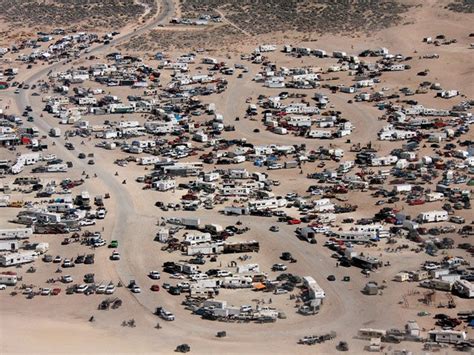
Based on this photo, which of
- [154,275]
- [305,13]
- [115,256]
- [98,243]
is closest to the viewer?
[154,275]

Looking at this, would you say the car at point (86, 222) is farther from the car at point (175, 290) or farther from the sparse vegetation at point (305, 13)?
the sparse vegetation at point (305, 13)

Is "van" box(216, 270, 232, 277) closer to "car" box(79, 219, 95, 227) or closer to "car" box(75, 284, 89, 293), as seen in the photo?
"car" box(75, 284, 89, 293)

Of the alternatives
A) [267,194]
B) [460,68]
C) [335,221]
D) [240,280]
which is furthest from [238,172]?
[460,68]

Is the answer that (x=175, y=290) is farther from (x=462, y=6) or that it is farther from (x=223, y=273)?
(x=462, y=6)

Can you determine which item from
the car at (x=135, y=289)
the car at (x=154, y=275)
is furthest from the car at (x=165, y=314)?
the car at (x=154, y=275)

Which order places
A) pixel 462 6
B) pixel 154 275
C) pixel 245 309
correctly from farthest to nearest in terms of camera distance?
1. pixel 462 6
2. pixel 154 275
3. pixel 245 309

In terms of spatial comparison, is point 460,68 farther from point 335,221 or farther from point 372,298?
point 372,298

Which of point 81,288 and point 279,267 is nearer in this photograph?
point 81,288

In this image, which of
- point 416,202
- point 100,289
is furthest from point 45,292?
point 416,202

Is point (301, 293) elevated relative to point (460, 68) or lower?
lower
